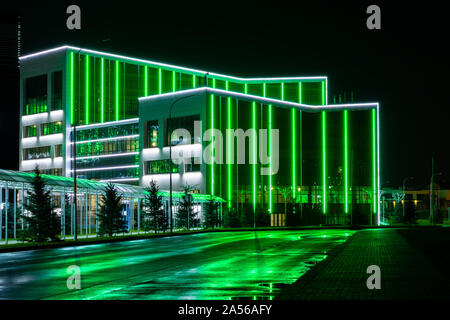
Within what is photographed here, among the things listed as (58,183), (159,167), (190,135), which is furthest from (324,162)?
(58,183)

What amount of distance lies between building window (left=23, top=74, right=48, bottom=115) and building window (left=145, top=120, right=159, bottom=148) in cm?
1930

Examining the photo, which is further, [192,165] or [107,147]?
[107,147]

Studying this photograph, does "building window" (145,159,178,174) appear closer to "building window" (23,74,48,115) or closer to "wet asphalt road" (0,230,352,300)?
"building window" (23,74,48,115)

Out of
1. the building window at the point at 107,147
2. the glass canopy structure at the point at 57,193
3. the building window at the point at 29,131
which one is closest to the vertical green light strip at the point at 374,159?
the glass canopy structure at the point at 57,193

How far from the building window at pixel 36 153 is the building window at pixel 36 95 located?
5.63 metres

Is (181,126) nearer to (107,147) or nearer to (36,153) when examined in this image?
(107,147)

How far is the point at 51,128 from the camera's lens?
93.6 m

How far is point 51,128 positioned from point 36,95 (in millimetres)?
6952

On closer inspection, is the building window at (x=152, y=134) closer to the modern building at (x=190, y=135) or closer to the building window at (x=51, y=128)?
the modern building at (x=190, y=135)

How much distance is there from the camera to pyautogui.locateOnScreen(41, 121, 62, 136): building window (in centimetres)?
9244

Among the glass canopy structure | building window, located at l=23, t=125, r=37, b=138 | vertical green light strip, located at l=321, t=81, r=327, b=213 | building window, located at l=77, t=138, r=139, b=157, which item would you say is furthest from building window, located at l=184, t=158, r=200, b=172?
building window, located at l=23, t=125, r=37, b=138
